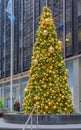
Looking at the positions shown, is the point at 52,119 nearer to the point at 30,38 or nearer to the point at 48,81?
the point at 48,81

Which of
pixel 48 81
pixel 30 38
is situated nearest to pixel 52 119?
pixel 48 81

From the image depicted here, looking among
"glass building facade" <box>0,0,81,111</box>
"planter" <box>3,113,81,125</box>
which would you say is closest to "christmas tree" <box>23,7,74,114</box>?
"planter" <box>3,113,81,125</box>

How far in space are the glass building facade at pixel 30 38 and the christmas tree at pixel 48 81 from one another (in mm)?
20705

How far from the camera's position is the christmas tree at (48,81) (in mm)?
16219

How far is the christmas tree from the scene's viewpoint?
16219 millimetres

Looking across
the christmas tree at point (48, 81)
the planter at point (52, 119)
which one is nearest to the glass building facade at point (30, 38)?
the christmas tree at point (48, 81)

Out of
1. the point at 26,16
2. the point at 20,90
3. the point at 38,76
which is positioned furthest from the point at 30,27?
the point at 38,76

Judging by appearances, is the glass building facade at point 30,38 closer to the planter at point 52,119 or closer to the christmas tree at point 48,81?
the christmas tree at point 48,81

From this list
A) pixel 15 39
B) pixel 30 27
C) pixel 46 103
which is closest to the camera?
pixel 46 103

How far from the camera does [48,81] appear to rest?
16.4m

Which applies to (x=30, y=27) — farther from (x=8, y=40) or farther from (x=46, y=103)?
(x=46, y=103)

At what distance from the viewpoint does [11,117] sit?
1661cm

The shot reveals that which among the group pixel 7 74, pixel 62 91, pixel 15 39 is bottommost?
pixel 62 91

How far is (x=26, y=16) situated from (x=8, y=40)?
830 centimetres
